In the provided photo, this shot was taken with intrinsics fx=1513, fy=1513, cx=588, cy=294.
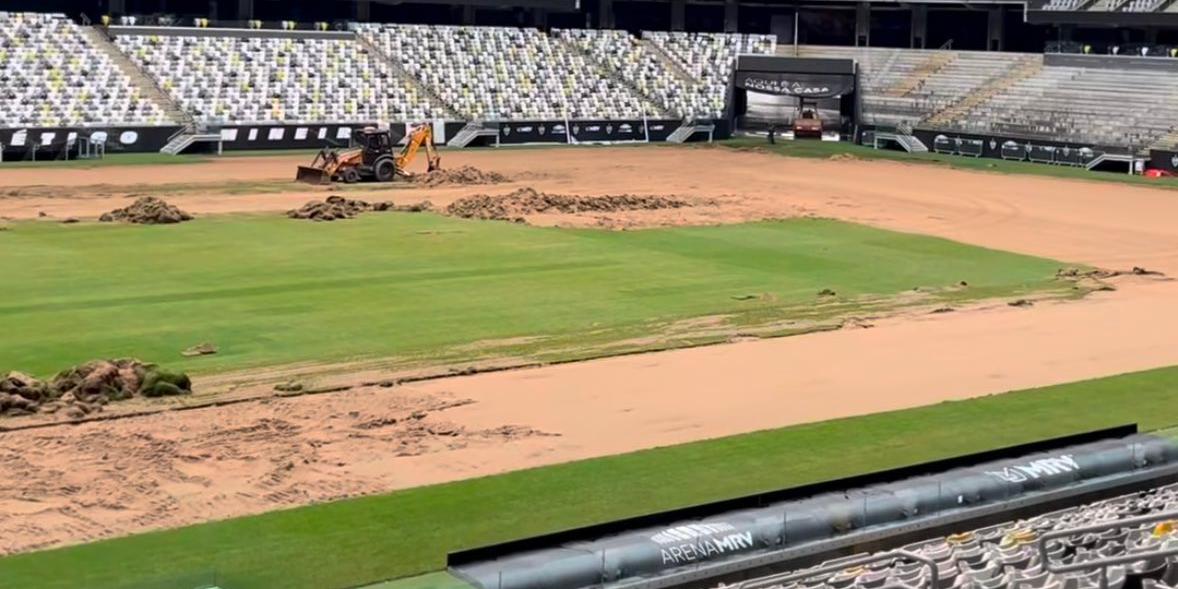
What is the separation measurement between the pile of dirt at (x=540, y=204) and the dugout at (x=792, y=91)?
125 feet

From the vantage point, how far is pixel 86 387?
23.4 metres

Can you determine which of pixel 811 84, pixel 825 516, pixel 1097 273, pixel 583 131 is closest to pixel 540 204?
pixel 1097 273

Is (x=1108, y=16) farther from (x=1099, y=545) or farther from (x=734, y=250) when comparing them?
(x=1099, y=545)

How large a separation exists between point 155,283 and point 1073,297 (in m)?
20.9

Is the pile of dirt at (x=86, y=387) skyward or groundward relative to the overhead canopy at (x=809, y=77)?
groundward

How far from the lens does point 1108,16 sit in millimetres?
80438

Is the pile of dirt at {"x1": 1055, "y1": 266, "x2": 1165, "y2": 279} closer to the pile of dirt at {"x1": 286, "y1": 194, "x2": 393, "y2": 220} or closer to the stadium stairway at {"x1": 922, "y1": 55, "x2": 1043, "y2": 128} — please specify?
the pile of dirt at {"x1": 286, "y1": 194, "x2": 393, "y2": 220}

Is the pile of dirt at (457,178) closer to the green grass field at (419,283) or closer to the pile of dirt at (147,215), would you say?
the green grass field at (419,283)

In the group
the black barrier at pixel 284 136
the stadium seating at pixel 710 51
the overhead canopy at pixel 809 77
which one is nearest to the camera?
the black barrier at pixel 284 136

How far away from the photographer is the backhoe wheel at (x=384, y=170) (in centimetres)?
5697

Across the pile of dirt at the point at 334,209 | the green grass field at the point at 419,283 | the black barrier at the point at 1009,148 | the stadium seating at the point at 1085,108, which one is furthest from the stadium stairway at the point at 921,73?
the pile of dirt at the point at 334,209

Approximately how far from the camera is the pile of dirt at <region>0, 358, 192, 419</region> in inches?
888

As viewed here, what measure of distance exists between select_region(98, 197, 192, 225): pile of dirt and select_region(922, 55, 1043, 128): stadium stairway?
4794 centimetres

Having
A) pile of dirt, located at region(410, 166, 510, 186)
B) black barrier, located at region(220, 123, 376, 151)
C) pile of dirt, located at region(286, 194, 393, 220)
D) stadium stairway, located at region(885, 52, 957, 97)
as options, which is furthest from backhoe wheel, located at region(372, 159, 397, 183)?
stadium stairway, located at region(885, 52, 957, 97)
